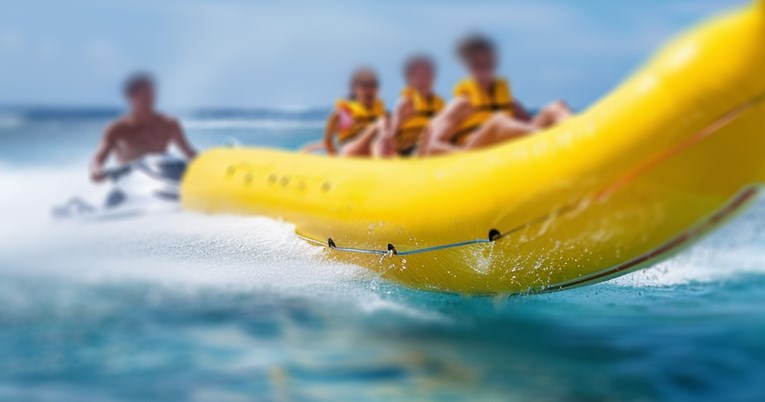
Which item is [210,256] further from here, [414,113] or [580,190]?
[580,190]

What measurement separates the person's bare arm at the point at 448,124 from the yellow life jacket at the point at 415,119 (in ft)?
1.24

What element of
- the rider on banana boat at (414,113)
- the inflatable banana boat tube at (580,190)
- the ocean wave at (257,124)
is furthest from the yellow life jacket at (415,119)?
the ocean wave at (257,124)

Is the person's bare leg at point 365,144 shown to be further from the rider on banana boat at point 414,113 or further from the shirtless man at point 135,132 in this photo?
the shirtless man at point 135,132

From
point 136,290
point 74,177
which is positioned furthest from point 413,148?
point 74,177

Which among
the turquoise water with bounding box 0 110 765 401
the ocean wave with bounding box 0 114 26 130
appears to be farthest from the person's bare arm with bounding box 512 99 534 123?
the ocean wave with bounding box 0 114 26 130

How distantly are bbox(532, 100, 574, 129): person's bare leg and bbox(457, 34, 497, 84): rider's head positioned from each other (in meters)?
0.24

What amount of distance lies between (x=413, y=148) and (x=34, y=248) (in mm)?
1620

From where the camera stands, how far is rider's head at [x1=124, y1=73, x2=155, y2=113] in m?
4.15

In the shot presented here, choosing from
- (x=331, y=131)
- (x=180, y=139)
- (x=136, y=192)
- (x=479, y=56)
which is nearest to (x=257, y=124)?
(x=180, y=139)

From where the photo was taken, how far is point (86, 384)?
2291 mm

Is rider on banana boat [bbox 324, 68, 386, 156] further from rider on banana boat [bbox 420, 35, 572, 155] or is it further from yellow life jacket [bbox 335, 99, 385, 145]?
rider on banana boat [bbox 420, 35, 572, 155]

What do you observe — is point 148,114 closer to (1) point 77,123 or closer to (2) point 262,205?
(2) point 262,205

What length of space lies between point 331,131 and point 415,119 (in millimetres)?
650

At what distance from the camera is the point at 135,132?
4.20 metres
